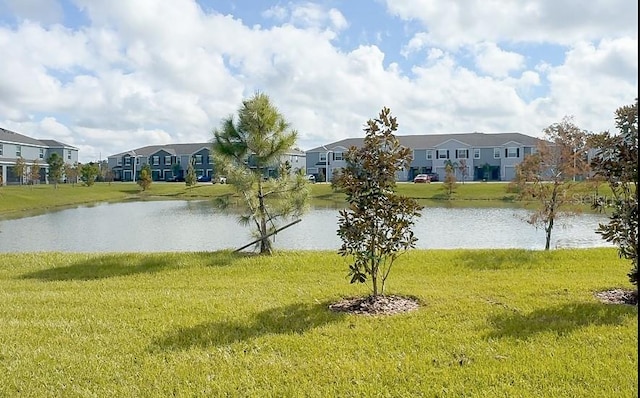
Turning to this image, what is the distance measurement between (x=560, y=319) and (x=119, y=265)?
8.61m

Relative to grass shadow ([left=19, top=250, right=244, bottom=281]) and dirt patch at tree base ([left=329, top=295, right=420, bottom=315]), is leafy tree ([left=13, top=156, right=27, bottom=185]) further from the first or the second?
dirt patch at tree base ([left=329, top=295, right=420, bottom=315])

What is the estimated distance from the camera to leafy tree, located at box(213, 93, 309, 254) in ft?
41.9

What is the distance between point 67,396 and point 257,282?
480 cm

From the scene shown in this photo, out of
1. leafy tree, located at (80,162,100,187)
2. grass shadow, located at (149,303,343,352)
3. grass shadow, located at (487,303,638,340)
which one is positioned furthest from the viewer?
leafy tree, located at (80,162,100,187)

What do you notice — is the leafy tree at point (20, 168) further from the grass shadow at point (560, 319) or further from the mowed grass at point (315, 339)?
the grass shadow at point (560, 319)

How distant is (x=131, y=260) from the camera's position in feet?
37.5

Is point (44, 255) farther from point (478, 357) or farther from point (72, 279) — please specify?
point (478, 357)

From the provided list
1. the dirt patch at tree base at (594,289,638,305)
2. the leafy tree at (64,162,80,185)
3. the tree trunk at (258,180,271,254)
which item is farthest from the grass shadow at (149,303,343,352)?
the leafy tree at (64,162,80,185)

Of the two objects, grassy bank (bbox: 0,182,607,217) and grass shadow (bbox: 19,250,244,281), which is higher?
grassy bank (bbox: 0,182,607,217)

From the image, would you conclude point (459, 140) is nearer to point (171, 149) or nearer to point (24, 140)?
point (171, 149)

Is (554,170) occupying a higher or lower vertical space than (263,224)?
higher

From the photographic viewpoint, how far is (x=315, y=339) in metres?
5.09

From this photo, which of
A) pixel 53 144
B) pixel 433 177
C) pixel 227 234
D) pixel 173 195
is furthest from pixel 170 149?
pixel 227 234

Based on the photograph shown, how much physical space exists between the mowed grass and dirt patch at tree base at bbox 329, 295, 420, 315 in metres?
0.16
